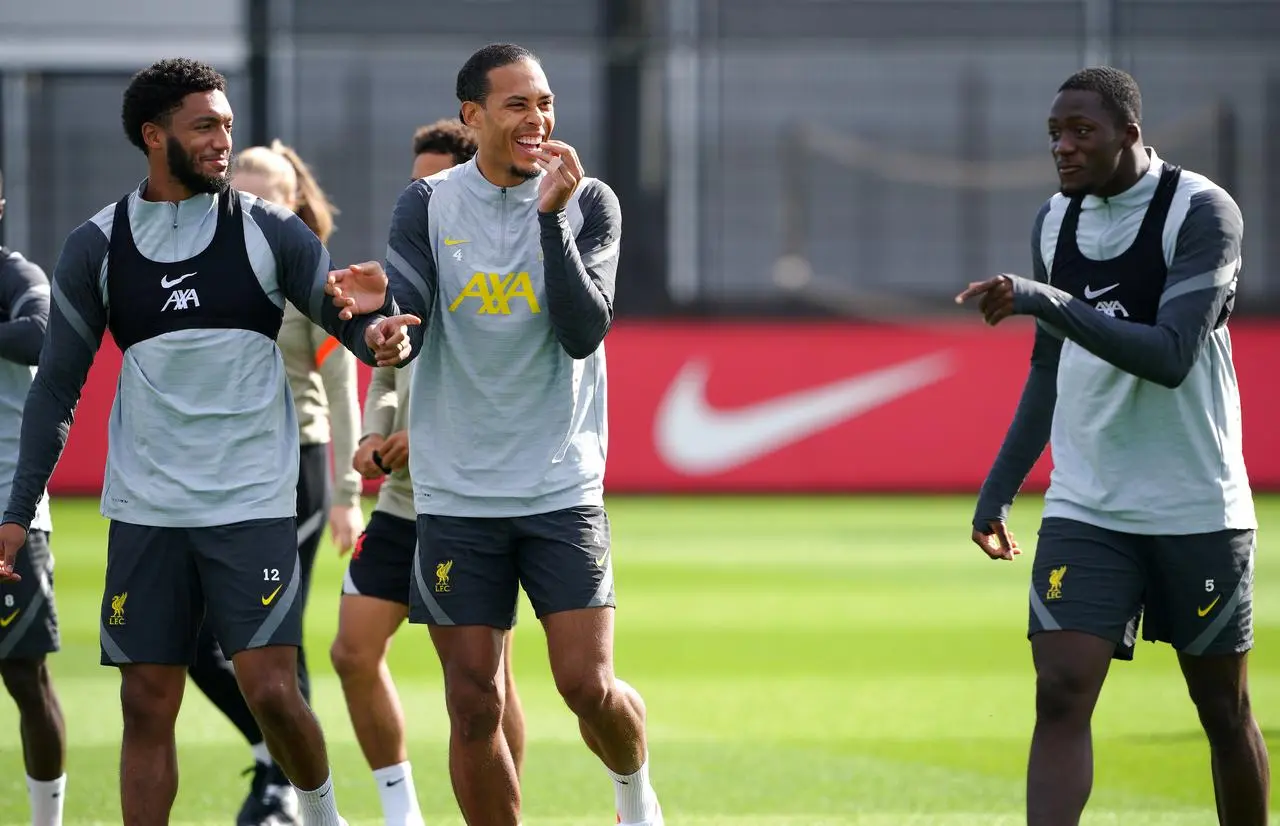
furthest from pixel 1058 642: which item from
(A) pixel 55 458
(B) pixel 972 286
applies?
(A) pixel 55 458

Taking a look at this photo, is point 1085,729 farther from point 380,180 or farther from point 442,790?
point 380,180

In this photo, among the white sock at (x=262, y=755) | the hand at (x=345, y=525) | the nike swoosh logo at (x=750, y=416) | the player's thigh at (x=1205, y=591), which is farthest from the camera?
the nike swoosh logo at (x=750, y=416)

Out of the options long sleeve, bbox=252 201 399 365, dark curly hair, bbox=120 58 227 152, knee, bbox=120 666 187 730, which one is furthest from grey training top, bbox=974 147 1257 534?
knee, bbox=120 666 187 730

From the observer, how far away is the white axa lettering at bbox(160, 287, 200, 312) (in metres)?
5.29

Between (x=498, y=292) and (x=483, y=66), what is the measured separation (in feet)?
2.15

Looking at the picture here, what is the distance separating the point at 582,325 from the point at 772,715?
426 centimetres

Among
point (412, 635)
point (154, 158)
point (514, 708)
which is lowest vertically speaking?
point (412, 635)

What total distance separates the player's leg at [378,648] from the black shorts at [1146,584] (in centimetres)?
230

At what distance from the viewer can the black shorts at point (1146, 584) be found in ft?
17.0

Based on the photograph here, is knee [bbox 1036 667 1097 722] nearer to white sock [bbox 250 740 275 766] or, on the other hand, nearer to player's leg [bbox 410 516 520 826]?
player's leg [bbox 410 516 520 826]

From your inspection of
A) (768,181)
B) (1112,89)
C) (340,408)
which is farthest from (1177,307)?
(768,181)

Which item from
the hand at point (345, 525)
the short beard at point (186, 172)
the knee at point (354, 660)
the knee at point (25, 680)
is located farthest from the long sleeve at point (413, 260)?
the knee at point (25, 680)

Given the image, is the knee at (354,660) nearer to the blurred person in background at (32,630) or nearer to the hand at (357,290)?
the blurred person in background at (32,630)

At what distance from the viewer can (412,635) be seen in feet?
40.2
